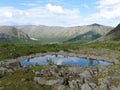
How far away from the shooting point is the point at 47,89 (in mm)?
103750

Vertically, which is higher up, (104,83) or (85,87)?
(104,83)

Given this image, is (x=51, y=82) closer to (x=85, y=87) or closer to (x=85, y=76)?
(x=85, y=87)

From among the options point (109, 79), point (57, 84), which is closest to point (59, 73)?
point (57, 84)

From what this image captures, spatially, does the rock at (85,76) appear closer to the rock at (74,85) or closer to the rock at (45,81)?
the rock at (74,85)

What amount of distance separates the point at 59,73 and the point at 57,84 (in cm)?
1810

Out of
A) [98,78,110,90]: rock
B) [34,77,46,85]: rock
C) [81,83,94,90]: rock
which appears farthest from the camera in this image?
[34,77,46,85]: rock

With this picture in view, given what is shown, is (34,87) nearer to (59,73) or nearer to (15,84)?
(15,84)

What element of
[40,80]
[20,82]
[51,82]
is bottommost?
[20,82]

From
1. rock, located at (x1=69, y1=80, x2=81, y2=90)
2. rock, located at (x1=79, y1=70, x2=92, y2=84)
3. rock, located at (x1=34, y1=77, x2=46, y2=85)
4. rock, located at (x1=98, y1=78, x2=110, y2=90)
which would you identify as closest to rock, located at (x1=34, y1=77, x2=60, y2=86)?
rock, located at (x1=34, y1=77, x2=46, y2=85)

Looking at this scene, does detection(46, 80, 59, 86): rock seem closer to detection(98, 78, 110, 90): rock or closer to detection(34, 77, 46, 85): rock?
detection(34, 77, 46, 85): rock

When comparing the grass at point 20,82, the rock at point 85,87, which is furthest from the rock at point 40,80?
the rock at point 85,87

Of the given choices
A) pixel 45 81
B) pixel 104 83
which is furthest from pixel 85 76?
pixel 45 81

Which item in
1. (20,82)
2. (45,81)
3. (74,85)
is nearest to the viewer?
(74,85)

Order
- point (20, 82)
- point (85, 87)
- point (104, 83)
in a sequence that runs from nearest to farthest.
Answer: point (85, 87), point (104, 83), point (20, 82)
